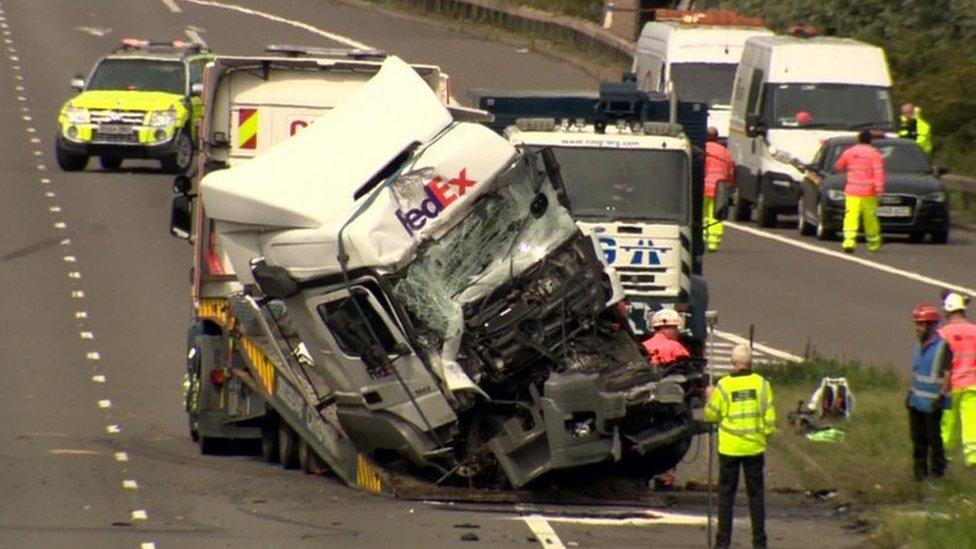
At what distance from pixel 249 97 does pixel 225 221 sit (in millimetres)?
3403

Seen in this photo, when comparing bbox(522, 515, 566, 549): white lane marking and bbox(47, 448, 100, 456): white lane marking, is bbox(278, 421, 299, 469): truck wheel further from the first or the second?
bbox(522, 515, 566, 549): white lane marking

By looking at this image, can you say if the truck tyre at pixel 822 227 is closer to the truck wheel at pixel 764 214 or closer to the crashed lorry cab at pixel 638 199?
the truck wheel at pixel 764 214

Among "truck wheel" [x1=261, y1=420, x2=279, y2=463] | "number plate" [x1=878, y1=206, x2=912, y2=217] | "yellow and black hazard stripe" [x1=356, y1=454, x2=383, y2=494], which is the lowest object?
"number plate" [x1=878, y1=206, x2=912, y2=217]

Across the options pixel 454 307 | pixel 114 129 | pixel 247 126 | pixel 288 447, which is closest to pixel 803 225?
pixel 114 129

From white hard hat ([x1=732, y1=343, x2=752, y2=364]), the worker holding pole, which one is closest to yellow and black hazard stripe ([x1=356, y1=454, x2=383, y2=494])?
the worker holding pole

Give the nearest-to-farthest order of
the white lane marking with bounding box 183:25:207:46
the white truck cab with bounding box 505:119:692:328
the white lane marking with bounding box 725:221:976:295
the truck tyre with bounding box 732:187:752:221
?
the white truck cab with bounding box 505:119:692:328 → the white lane marking with bounding box 725:221:976:295 → the truck tyre with bounding box 732:187:752:221 → the white lane marking with bounding box 183:25:207:46

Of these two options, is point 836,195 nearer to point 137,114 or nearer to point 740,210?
point 740,210

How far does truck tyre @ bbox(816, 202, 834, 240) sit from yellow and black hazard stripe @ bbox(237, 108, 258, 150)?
16.4 m

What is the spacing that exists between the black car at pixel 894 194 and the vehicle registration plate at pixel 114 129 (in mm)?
10807

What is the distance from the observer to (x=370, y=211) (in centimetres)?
1759

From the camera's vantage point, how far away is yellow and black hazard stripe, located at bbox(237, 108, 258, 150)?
2166 cm

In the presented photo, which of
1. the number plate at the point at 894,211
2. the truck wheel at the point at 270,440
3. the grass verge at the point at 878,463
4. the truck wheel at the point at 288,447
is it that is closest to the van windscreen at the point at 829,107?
the number plate at the point at 894,211

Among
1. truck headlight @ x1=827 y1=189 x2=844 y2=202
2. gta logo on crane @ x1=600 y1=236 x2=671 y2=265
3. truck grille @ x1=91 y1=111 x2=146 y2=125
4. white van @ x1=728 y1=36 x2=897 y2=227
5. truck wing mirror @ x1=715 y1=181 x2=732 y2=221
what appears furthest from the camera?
truck grille @ x1=91 y1=111 x2=146 y2=125

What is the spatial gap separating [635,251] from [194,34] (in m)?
39.7
